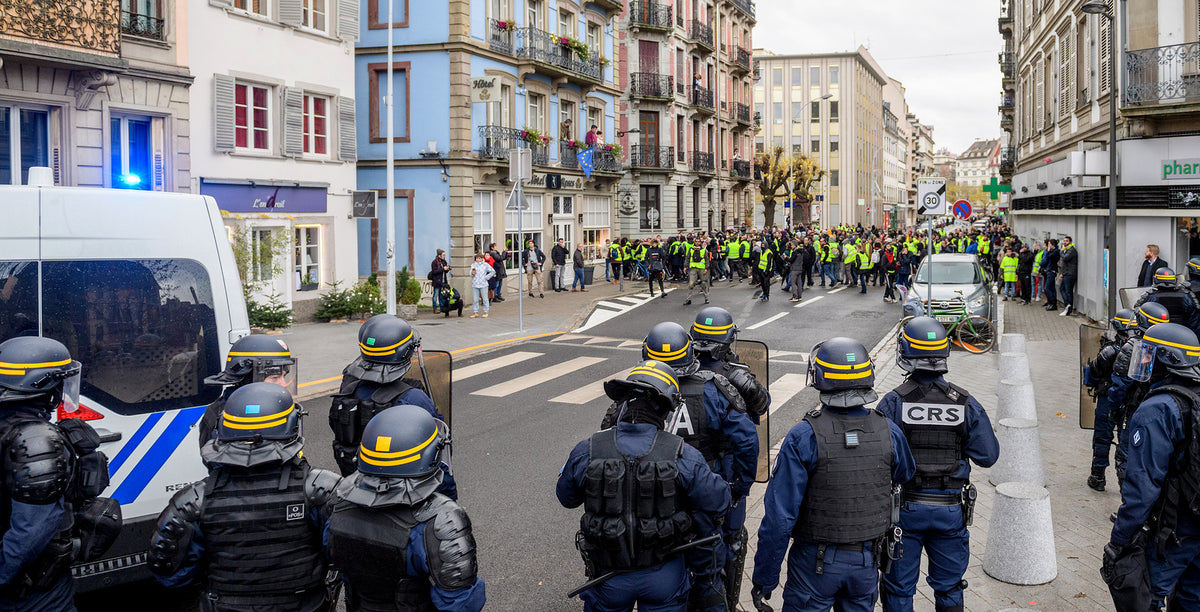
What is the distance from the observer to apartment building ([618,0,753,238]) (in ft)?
A: 136

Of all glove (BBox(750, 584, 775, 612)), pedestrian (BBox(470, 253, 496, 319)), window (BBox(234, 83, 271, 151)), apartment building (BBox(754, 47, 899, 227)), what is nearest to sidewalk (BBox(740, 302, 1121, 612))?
glove (BBox(750, 584, 775, 612))

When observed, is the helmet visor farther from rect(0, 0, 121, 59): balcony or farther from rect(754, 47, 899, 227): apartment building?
rect(754, 47, 899, 227): apartment building

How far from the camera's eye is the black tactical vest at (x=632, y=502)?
13.1 feet

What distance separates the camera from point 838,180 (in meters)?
84.4

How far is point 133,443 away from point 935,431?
4491mm

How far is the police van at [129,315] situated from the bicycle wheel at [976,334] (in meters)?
13.2

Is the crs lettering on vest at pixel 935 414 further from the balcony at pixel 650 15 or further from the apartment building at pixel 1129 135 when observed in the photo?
the balcony at pixel 650 15

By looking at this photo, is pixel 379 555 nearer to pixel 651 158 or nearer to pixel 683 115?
pixel 651 158

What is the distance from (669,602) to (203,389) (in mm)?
3134

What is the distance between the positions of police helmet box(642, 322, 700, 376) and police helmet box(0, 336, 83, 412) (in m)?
2.89

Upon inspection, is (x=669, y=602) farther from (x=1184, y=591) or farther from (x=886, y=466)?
(x=1184, y=591)

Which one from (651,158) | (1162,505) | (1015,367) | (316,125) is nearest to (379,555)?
(1162,505)

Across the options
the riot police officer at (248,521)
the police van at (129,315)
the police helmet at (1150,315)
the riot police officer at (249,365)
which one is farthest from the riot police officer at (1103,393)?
the police van at (129,315)

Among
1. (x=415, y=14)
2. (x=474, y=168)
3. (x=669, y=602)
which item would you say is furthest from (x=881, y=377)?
(x=415, y=14)
